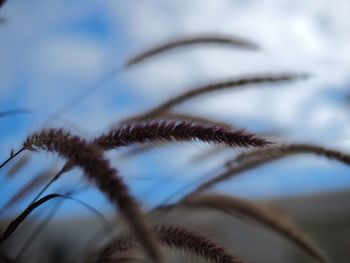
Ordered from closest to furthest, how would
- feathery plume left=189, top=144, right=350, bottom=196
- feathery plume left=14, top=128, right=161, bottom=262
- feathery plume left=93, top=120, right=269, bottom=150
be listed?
feathery plume left=14, top=128, right=161, bottom=262
feathery plume left=93, top=120, right=269, bottom=150
feathery plume left=189, top=144, right=350, bottom=196

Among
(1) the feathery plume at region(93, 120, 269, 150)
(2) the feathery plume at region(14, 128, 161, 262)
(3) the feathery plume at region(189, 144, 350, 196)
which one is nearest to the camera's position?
(2) the feathery plume at region(14, 128, 161, 262)

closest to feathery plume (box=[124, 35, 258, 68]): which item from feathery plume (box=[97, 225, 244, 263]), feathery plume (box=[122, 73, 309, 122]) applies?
feathery plume (box=[122, 73, 309, 122])

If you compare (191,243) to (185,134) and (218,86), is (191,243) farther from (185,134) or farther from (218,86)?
(218,86)

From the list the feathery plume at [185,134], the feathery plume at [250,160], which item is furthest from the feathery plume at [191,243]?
the feathery plume at [250,160]

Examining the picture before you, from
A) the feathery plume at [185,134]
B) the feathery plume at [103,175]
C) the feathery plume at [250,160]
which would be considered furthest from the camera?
the feathery plume at [250,160]

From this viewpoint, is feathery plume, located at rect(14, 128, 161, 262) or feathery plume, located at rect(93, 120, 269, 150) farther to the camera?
feathery plume, located at rect(93, 120, 269, 150)

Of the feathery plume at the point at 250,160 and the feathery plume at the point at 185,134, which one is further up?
the feathery plume at the point at 250,160

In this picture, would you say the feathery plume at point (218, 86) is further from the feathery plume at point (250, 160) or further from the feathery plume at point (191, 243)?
the feathery plume at point (191, 243)

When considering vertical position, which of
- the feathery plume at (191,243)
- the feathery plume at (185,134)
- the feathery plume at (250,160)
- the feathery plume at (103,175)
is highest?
the feathery plume at (250,160)

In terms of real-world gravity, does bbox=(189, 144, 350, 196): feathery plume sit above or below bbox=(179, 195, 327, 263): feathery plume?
above

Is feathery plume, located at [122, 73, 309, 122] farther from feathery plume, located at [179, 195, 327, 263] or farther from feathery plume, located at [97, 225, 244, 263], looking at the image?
feathery plume, located at [97, 225, 244, 263]

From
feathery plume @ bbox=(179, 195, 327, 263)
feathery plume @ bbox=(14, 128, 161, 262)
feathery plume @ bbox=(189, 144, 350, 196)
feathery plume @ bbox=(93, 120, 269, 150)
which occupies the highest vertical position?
feathery plume @ bbox=(189, 144, 350, 196)
